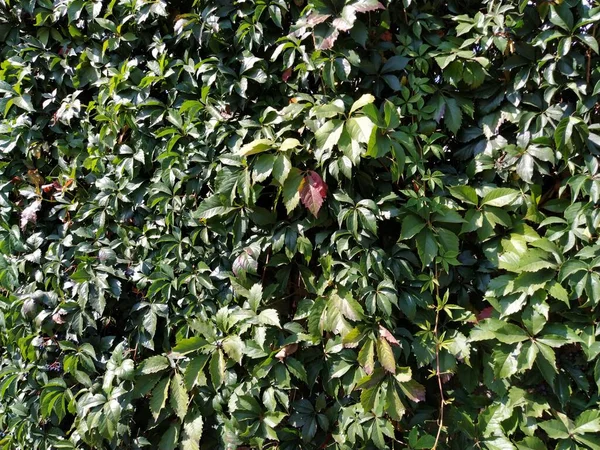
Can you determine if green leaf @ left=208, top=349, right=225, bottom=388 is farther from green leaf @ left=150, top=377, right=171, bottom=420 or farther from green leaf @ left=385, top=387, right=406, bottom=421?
green leaf @ left=385, top=387, right=406, bottom=421

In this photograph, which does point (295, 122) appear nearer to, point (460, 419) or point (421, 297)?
point (421, 297)

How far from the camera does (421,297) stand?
191 centimetres

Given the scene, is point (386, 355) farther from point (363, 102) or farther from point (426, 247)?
point (363, 102)

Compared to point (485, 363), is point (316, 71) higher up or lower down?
higher up

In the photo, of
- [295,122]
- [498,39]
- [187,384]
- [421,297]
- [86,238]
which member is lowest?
[187,384]

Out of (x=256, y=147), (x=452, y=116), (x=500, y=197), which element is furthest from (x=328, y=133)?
(x=500, y=197)

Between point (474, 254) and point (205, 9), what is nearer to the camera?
point (474, 254)

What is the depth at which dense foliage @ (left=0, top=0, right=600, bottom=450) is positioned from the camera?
5.99ft

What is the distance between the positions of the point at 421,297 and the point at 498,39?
0.92 metres

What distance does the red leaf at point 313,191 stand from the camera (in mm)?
1854

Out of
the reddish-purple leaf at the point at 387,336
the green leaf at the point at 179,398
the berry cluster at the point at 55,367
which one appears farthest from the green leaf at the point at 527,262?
the berry cluster at the point at 55,367

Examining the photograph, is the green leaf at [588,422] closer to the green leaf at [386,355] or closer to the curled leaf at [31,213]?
the green leaf at [386,355]

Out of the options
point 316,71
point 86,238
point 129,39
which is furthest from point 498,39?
point 86,238

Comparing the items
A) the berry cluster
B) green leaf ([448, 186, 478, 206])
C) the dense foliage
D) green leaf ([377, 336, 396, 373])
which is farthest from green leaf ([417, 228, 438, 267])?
the berry cluster
